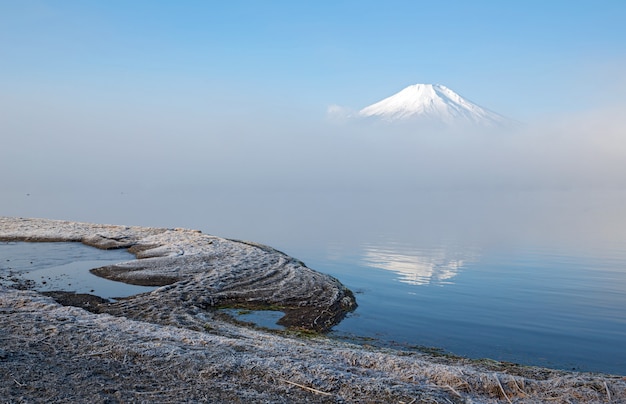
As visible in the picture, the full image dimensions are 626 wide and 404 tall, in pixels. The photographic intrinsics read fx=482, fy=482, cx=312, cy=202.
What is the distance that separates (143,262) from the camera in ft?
74.8

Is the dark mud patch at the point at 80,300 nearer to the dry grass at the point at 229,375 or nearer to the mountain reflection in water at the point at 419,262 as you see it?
the dry grass at the point at 229,375

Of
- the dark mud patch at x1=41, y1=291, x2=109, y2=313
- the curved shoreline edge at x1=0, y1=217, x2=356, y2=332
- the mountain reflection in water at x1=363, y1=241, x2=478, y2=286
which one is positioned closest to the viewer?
the dark mud patch at x1=41, y1=291, x2=109, y2=313

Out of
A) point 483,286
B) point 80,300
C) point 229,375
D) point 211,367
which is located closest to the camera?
point 229,375

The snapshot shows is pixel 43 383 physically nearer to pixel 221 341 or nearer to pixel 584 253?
pixel 221 341

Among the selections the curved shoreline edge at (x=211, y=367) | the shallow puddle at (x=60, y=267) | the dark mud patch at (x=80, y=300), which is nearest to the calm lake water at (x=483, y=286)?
the shallow puddle at (x=60, y=267)

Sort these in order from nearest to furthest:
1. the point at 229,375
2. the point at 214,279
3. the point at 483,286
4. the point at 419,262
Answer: the point at 229,375 < the point at 214,279 < the point at 483,286 < the point at 419,262

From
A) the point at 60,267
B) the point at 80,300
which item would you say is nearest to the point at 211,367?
the point at 80,300

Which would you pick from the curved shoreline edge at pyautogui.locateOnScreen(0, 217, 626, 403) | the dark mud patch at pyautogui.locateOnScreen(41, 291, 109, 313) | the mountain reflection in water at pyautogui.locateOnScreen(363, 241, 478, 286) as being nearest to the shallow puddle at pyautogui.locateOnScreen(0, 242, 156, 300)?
the dark mud patch at pyautogui.locateOnScreen(41, 291, 109, 313)

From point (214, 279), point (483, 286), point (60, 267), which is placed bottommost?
point (60, 267)

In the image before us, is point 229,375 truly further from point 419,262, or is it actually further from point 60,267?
point 419,262

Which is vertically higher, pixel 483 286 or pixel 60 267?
pixel 483 286

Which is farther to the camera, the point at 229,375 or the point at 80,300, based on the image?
the point at 80,300

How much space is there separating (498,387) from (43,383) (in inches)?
303

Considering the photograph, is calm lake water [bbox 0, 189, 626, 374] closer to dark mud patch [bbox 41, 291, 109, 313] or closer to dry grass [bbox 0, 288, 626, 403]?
dark mud patch [bbox 41, 291, 109, 313]
